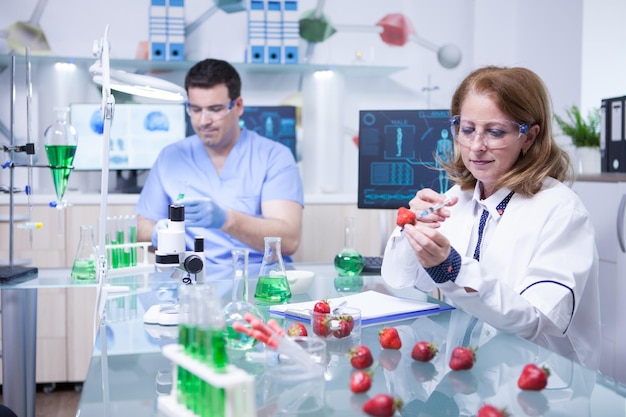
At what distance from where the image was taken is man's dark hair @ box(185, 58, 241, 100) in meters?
2.82

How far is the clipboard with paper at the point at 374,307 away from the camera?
158cm

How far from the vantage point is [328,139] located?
4.24 metres

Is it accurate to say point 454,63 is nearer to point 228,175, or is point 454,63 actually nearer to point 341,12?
point 341,12

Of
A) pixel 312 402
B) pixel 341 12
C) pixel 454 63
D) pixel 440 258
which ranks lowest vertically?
pixel 312 402

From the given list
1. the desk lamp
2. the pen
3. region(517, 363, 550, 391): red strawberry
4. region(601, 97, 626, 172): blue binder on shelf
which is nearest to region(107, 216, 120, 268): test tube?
the desk lamp

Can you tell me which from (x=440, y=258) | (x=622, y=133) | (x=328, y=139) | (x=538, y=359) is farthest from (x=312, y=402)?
(x=328, y=139)

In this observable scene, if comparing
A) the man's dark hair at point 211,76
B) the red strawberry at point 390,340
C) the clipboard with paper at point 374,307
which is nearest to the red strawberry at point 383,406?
the red strawberry at point 390,340

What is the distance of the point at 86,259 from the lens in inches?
82.8

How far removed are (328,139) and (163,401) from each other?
11.0ft

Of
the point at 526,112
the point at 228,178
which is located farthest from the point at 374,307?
the point at 228,178

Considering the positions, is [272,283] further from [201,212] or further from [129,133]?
[129,133]

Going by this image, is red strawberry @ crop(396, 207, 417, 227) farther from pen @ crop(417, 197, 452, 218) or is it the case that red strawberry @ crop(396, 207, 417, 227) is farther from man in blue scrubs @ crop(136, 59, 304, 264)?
man in blue scrubs @ crop(136, 59, 304, 264)

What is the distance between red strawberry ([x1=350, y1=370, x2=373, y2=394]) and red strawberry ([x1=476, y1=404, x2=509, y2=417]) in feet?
0.58

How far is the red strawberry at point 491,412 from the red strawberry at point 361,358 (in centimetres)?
28
